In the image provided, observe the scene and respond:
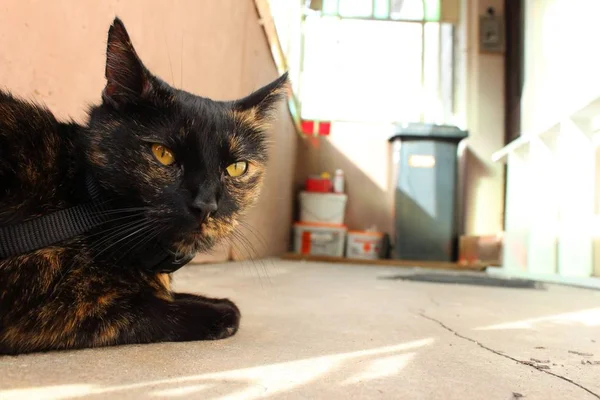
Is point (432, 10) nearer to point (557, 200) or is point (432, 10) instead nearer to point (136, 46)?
point (557, 200)

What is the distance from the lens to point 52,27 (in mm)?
1129

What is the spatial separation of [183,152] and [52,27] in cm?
64

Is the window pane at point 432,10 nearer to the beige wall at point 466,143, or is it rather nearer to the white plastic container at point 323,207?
the beige wall at point 466,143

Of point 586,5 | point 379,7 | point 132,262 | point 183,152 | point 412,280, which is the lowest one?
point 412,280

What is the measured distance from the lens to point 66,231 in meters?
0.73

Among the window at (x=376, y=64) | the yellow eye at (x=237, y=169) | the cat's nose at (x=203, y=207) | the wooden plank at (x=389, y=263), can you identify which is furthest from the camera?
the window at (x=376, y=64)

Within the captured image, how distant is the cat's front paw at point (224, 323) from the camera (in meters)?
0.82

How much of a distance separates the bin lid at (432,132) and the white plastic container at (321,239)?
3.84 feet

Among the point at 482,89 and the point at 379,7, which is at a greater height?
the point at 379,7

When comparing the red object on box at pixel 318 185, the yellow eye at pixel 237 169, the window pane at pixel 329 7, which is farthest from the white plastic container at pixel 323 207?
the yellow eye at pixel 237 169

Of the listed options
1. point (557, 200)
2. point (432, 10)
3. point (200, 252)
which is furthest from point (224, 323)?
point (432, 10)

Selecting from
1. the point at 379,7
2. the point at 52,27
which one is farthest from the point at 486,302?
the point at 379,7

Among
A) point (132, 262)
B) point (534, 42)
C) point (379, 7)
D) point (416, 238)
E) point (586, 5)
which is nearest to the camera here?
point (132, 262)

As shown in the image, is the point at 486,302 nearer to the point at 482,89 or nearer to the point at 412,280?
the point at 412,280
